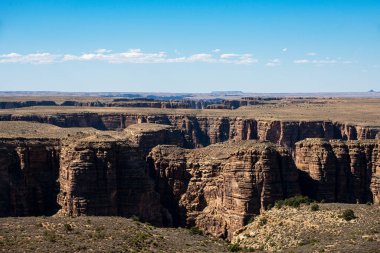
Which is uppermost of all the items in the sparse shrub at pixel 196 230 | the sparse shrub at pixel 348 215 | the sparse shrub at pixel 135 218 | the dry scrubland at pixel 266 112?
the dry scrubland at pixel 266 112

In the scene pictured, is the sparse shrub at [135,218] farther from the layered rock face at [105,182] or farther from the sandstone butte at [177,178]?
the sandstone butte at [177,178]

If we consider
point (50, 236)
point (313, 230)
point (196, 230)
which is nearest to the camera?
point (50, 236)

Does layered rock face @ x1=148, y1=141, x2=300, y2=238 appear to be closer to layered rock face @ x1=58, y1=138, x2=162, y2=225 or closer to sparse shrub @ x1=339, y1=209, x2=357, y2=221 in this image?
layered rock face @ x1=58, y1=138, x2=162, y2=225

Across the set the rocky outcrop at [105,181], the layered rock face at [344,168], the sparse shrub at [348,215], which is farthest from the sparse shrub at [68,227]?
the layered rock face at [344,168]

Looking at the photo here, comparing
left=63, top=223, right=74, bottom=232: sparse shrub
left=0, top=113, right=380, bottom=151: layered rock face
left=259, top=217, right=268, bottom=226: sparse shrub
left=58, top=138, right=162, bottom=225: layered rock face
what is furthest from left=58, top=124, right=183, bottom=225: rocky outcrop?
left=0, top=113, right=380, bottom=151: layered rock face

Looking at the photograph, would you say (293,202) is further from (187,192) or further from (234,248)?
(187,192)

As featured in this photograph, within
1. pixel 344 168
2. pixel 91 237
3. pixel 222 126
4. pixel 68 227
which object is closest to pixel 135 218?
pixel 68 227
